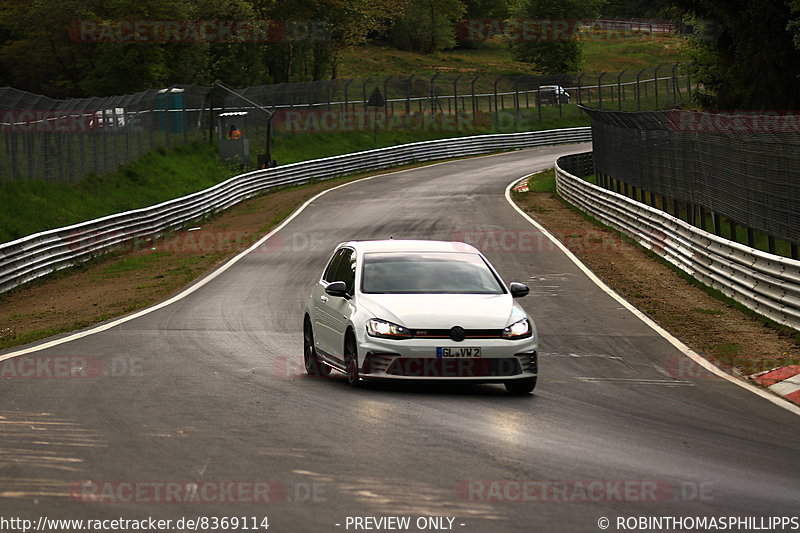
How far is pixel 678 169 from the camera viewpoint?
26.3m

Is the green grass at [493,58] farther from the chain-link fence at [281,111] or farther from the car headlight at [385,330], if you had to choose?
the car headlight at [385,330]

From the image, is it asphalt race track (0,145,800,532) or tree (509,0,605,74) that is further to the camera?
tree (509,0,605,74)

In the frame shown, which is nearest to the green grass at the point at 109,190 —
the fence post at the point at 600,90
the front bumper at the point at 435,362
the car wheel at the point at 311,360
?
the car wheel at the point at 311,360

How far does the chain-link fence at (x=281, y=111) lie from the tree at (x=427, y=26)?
40.2 metres

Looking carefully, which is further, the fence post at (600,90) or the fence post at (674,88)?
the fence post at (674,88)

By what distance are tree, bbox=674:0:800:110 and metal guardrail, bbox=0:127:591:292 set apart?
54.0 feet

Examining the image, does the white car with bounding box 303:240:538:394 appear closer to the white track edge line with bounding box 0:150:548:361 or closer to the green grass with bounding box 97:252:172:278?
the white track edge line with bounding box 0:150:548:361

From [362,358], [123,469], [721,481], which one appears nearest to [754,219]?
[362,358]

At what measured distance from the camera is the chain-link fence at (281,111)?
3312 centimetres

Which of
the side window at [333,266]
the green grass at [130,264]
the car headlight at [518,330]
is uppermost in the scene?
the side window at [333,266]

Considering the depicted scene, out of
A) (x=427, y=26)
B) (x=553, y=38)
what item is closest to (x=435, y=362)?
(x=553, y=38)

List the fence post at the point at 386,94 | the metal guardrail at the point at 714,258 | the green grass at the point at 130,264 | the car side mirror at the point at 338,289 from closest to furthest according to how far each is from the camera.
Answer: the car side mirror at the point at 338,289
the metal guardrail at the point at 714,258
the green grass at the point at 130,264
the fence post at the point at 386,94

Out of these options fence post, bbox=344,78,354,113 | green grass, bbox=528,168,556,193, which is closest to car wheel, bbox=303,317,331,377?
green grass, bbox=528,168,556,193

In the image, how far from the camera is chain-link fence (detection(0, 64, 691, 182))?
33.1 m
